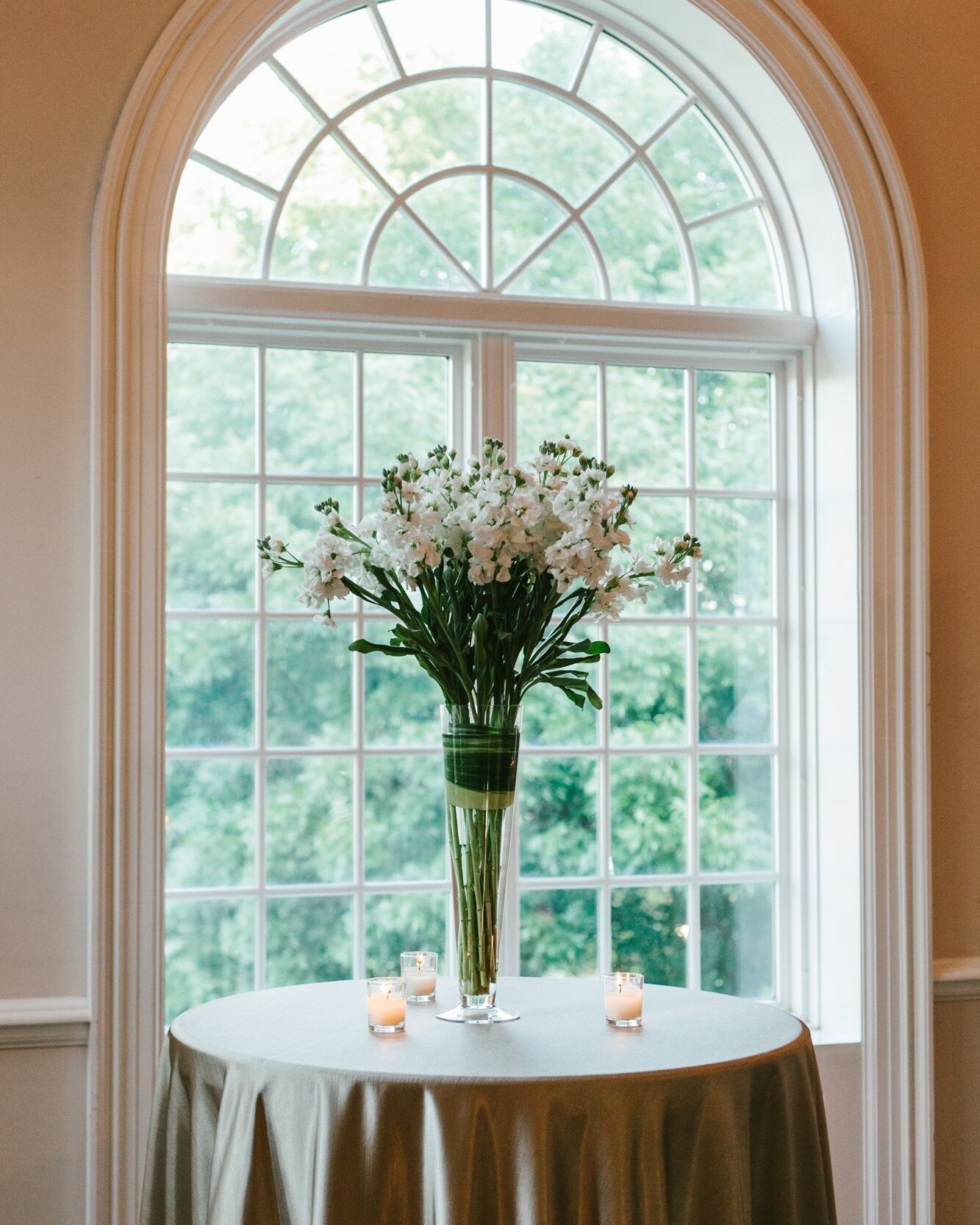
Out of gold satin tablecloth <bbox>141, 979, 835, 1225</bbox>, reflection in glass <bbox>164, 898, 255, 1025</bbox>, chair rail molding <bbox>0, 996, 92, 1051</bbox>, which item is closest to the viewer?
gold satin tablecloth <bbox>141, 979, 835, 1225</bbox>

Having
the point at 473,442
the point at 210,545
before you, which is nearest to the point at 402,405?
the point at 473,442

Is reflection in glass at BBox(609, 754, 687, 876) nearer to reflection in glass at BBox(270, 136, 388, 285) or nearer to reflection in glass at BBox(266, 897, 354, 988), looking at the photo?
reflection in glass at BBox(266, 897, 354, 988)

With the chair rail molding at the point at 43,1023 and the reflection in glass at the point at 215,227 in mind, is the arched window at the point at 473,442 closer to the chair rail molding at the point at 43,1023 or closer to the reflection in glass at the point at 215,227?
the reflection in glass at the point at 215,227

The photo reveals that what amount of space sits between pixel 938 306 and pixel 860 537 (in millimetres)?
623

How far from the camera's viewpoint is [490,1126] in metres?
1.74

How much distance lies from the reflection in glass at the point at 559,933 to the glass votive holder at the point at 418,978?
99 centimetres

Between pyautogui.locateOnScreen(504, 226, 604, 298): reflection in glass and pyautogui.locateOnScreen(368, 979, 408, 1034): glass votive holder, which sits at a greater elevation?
pyautogui.locateOnScreen(504, 226, 604, 298): reflection in glass

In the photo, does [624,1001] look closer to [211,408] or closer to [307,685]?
[307,685]

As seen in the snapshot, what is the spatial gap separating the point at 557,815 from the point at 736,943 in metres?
0.58

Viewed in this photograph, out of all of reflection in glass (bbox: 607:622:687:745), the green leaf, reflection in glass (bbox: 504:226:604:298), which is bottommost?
reflection in glass (bbox: 607:622:687:745)

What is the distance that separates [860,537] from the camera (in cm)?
319

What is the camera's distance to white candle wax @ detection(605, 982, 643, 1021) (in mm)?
2059

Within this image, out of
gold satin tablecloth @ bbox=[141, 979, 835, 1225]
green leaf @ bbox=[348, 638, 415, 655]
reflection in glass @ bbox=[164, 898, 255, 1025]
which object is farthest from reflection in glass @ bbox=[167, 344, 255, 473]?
gold satin tablecloth @ bbox=[141, 979, 835, 1225]

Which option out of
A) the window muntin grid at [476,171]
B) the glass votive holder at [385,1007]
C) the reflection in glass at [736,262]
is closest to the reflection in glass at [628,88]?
the window muntin grid at [476,171]
